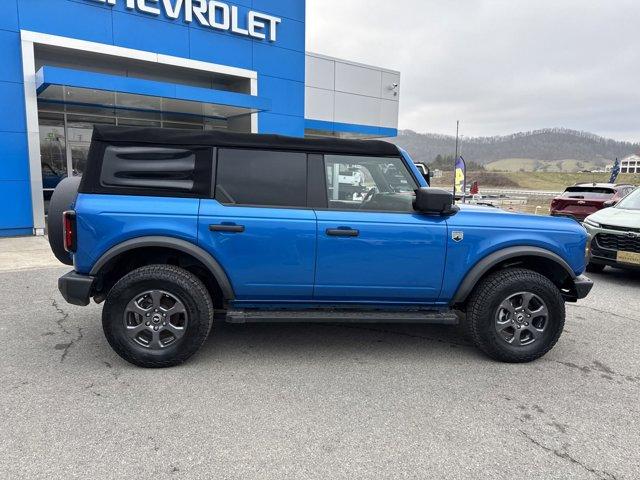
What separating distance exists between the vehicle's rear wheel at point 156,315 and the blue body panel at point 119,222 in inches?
11.2

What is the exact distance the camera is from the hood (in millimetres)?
6883

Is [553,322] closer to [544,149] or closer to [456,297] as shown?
[456,297]

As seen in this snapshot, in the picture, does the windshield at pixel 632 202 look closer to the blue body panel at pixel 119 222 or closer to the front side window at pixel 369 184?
the front side window at pixel 369 184

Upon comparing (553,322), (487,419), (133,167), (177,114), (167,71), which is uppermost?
(167,71)

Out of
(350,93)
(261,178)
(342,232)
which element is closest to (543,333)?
(342,232)

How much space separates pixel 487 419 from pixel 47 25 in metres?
11.6

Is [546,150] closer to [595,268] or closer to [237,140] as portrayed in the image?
[595,268]

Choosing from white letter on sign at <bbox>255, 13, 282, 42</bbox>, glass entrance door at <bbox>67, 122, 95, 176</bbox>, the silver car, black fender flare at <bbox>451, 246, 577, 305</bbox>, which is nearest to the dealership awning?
glass entrance door at <bbox>67, 122, 95, 176</bbox>

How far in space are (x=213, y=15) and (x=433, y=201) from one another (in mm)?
10879

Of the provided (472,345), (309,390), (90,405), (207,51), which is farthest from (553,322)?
(207,51)

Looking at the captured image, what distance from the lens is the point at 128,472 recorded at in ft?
7.93

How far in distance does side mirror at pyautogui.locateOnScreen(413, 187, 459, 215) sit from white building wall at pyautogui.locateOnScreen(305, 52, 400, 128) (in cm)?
1406

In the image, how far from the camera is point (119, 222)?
354 centimetres

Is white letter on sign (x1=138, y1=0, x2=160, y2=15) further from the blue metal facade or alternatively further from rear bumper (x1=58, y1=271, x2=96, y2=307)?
rear bumper (x1=58, y1=271, x2=96, y2=307)
